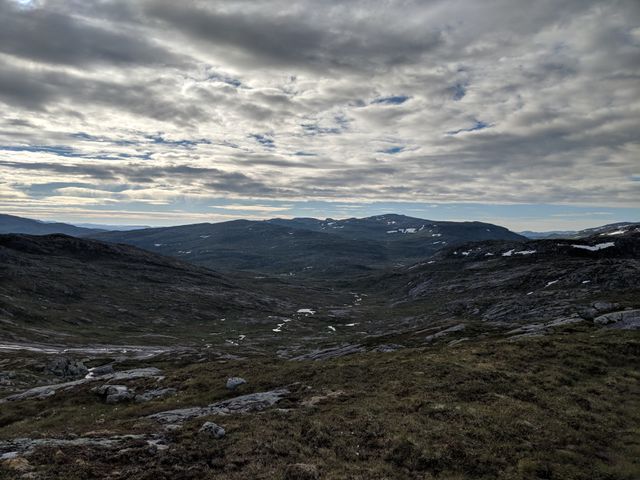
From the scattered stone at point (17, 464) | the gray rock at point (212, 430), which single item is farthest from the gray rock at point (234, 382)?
the scattered stone at point (17, 464)

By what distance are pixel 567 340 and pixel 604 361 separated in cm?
782

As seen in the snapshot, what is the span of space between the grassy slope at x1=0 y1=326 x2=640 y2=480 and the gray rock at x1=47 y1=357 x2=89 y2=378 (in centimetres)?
3244

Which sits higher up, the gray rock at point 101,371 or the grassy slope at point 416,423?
the grassy slope at point 416,423

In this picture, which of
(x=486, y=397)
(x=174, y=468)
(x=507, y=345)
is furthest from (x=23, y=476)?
(x=507, y=345)

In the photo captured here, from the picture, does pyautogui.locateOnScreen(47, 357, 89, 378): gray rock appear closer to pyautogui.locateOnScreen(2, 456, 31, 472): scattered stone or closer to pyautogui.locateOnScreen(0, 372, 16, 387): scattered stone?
pyautogui.locateOnScreen(0, 372, 16, 387): scattered stone

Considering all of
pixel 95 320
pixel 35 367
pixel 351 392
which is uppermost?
pixel 351 392

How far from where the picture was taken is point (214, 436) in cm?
2552

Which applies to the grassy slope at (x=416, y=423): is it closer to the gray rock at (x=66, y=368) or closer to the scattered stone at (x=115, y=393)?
the scattered stone at (x=115, y=393)

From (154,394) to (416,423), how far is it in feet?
100

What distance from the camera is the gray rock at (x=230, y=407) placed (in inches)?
1265

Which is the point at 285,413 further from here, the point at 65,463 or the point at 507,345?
the point at 507,345

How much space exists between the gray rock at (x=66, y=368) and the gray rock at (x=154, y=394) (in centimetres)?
3976

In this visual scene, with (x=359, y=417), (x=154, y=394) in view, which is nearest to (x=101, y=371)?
(x=154, y=394)

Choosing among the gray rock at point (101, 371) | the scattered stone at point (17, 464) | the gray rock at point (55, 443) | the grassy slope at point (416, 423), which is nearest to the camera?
the scattered stone at point (17, 464)
